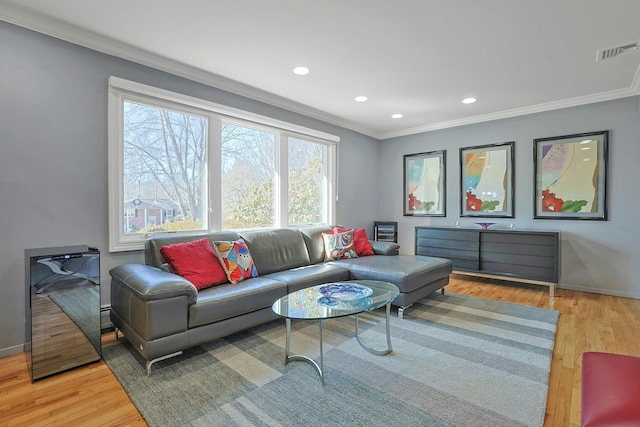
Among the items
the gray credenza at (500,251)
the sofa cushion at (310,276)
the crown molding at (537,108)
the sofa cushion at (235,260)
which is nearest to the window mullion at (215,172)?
the sofa cushion at (235,260)

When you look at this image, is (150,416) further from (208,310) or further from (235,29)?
(235,29)

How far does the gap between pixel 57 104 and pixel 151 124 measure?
2.32 feet

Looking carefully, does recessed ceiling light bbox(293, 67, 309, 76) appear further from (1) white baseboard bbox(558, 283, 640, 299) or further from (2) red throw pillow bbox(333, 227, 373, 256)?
(1) white baseboard bbox(558, 283, 640, 299)

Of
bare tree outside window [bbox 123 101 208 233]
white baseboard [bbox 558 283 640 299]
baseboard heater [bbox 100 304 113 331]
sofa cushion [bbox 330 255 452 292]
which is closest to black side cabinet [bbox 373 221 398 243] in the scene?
sofa cushion [bbox 330 255 452 292]

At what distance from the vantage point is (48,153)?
2.43 m

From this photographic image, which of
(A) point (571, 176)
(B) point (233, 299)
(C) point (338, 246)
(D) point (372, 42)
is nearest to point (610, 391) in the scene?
(B) point (233, 299)

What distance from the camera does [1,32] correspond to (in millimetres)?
2248

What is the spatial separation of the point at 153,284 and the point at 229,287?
670 mm

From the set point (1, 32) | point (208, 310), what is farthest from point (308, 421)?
point (1, 32)

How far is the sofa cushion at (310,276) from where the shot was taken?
9.65 feet

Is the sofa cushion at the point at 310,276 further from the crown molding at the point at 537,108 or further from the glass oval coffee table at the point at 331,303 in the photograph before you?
the crown molding at the point at 537,108

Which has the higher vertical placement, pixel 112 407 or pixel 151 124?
pixel 151 124

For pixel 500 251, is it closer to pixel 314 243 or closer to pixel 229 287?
pixel 314 243

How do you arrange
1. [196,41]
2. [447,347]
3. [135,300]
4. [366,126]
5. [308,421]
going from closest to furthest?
[308,421], [135,300], [447,347], [196,41], [366,126]
